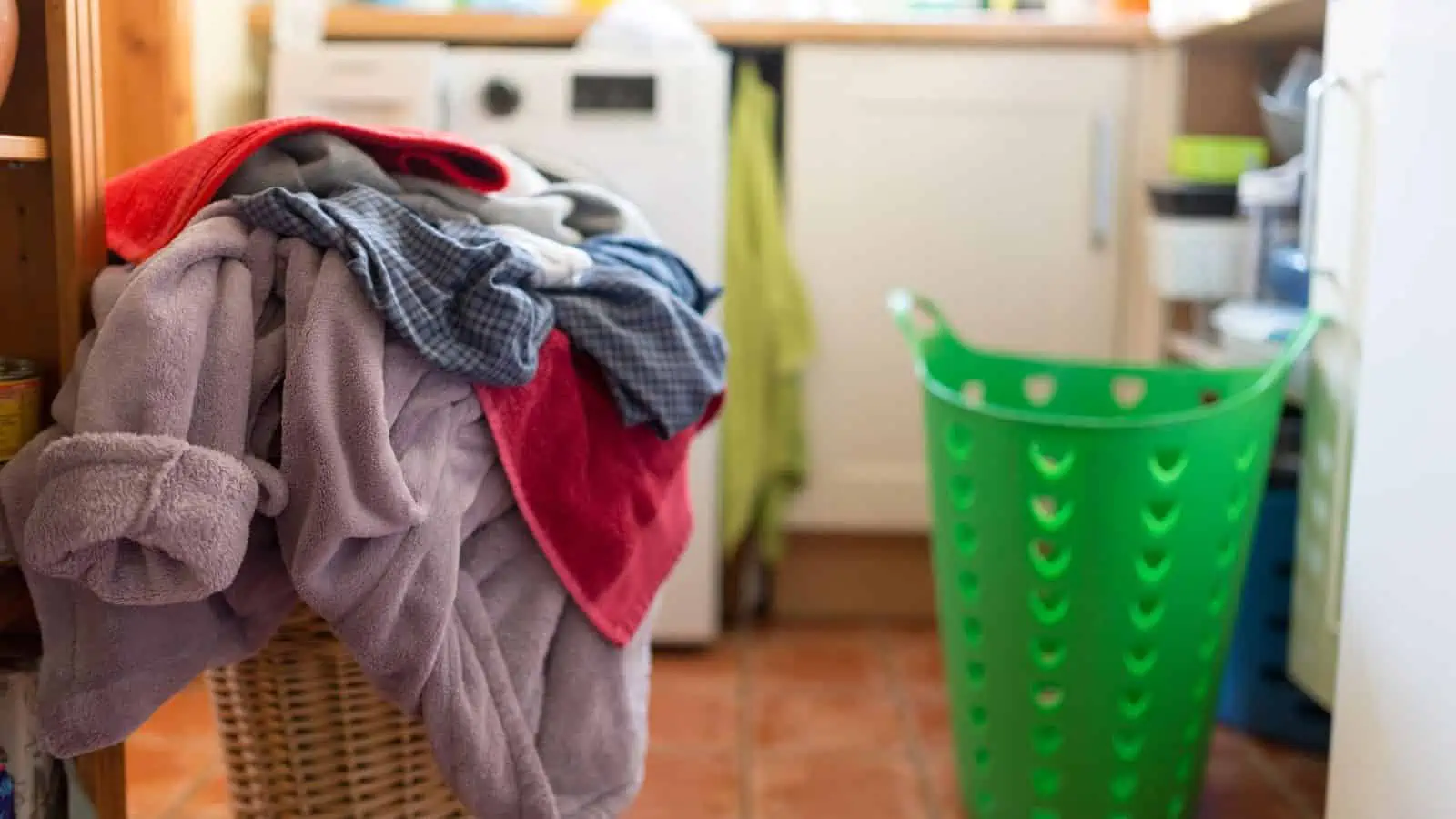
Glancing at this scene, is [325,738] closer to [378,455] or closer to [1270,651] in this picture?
[378,455]

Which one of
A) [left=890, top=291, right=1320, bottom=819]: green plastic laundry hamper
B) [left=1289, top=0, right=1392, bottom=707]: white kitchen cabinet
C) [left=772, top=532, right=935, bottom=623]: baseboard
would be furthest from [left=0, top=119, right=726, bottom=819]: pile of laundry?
[left=772, top=532, right=935, bottom=623]: baseboard

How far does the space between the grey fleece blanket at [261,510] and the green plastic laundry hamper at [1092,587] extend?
1.69ft

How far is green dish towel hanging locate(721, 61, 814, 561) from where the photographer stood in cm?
192

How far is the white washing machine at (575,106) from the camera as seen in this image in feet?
5.87

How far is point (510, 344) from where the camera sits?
0.85 meters

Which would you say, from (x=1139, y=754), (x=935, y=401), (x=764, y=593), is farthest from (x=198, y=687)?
(x=1139, y=754)

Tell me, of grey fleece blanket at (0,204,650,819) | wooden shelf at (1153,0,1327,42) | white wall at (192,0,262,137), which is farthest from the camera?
white wall at (192,0,262,137)

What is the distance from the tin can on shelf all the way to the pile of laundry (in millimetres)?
65

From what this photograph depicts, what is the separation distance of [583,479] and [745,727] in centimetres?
80

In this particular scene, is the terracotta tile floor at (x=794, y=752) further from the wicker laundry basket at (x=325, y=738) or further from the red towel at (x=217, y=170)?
the red towel at (x=217, y=170)

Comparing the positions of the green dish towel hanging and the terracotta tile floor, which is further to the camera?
the green dish towel hanging

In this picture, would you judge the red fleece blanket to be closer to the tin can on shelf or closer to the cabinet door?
the tin can on shelf

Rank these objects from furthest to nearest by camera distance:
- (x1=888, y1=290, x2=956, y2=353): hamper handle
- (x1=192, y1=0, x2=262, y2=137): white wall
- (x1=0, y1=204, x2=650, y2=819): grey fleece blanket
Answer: (x1=192, y1=0, x2=262, y2=137): white wall → (x1=888, y1=290, x2=956, y2=353): hamper handle → (x1=0, y1=204, x2=650, y2=819): grey fleece blanket

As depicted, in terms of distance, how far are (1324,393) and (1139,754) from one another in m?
0.40
